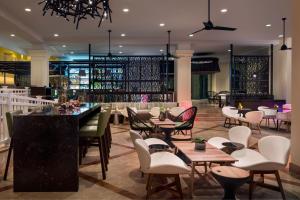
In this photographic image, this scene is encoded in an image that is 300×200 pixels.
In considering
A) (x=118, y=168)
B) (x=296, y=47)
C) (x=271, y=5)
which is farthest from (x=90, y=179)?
(x=271, y=5)

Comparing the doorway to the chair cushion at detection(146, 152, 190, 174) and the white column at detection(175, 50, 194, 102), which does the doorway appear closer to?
the white column at detection(175, 50, 194, 102)

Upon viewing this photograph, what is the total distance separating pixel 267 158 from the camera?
3805 millimetres

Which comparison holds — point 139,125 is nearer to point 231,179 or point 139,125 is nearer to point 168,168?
point 168,168

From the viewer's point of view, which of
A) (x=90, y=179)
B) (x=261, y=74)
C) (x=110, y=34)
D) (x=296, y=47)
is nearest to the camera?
(x=90, y=179)

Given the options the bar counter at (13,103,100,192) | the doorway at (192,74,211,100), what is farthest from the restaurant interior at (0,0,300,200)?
the doorway at (192,74,211,100)

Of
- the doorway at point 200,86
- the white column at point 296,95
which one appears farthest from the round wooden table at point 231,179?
the doorway at point 200,86

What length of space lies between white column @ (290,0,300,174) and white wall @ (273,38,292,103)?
24.9ft

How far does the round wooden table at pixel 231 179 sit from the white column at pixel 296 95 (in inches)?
73.4

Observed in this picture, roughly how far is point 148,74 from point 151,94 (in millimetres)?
989

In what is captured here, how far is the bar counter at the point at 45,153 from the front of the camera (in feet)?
11.6

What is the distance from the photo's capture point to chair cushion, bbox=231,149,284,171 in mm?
3343

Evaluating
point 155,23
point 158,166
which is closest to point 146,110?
point 155,23

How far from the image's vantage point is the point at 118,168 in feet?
15.2

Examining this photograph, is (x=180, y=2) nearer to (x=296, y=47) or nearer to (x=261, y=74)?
(x=296, y=47)
